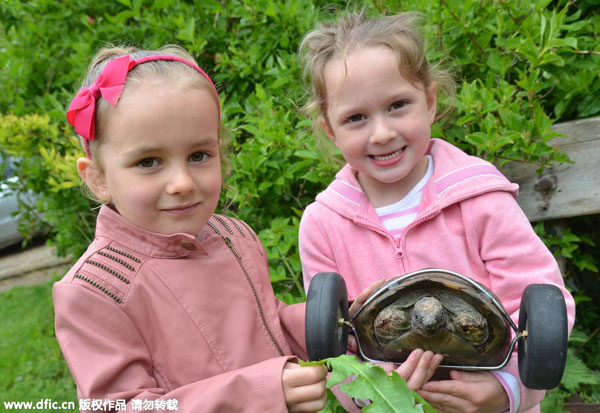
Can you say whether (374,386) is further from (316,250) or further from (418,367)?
(316,250)

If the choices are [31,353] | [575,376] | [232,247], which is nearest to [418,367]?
[232,247]

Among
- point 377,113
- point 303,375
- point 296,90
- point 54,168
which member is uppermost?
point 377,113

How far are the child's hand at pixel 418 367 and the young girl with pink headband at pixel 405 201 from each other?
0.02 metres

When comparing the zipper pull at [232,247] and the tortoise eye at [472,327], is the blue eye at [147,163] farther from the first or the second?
the tortoise eye at [472,327]

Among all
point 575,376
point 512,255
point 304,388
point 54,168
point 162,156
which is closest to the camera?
point 304,388

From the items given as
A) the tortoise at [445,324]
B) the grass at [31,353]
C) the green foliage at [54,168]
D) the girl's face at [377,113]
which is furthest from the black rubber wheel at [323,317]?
the grass at [31,353]

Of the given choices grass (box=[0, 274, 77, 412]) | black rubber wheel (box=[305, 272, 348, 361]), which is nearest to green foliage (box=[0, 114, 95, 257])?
grass (box=[0, 274, 77, 412])

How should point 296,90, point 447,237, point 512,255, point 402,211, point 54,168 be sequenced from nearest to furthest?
point 512,255
point 447,237
point 402,211
point 296,90
point 54,168

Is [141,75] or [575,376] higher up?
[141,75]

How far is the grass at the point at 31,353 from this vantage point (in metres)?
4.12

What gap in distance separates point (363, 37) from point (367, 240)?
27.1 inches

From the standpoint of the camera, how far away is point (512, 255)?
1709mm

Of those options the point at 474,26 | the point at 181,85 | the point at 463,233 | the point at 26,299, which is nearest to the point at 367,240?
the point at 463,233

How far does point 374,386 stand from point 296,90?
1.79 metres
